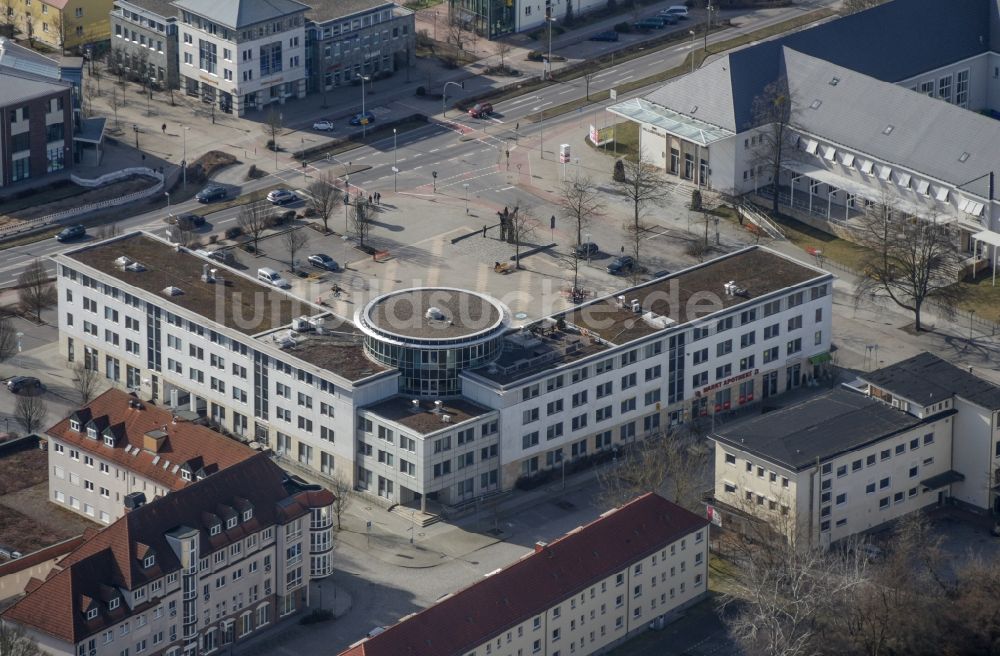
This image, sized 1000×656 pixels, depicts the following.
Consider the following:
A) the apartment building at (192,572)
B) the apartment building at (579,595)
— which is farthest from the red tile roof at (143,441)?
Result: the apartment building at (579,595)

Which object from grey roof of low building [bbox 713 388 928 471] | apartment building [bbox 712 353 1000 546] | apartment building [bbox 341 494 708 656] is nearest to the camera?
apartment building [bbox 341 494 708 656]

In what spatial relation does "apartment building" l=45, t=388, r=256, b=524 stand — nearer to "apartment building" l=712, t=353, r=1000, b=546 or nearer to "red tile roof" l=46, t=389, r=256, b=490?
"red tile roof" l=46, t=389, r=256, b=490

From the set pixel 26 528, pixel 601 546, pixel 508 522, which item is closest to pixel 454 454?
pixel 508 522

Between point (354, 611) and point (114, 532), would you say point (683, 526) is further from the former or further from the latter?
point (114, 532)

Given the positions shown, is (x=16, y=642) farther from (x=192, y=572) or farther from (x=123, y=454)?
(x=123, y=454)

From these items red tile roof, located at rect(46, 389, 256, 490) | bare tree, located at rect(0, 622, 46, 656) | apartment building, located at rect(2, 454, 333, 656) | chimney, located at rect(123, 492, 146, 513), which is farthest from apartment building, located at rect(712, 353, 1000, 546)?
bare tree, located at rect(0, 622, 46, 656)

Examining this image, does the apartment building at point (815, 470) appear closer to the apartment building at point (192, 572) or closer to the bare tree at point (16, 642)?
the apartment building at point (192, 572)
